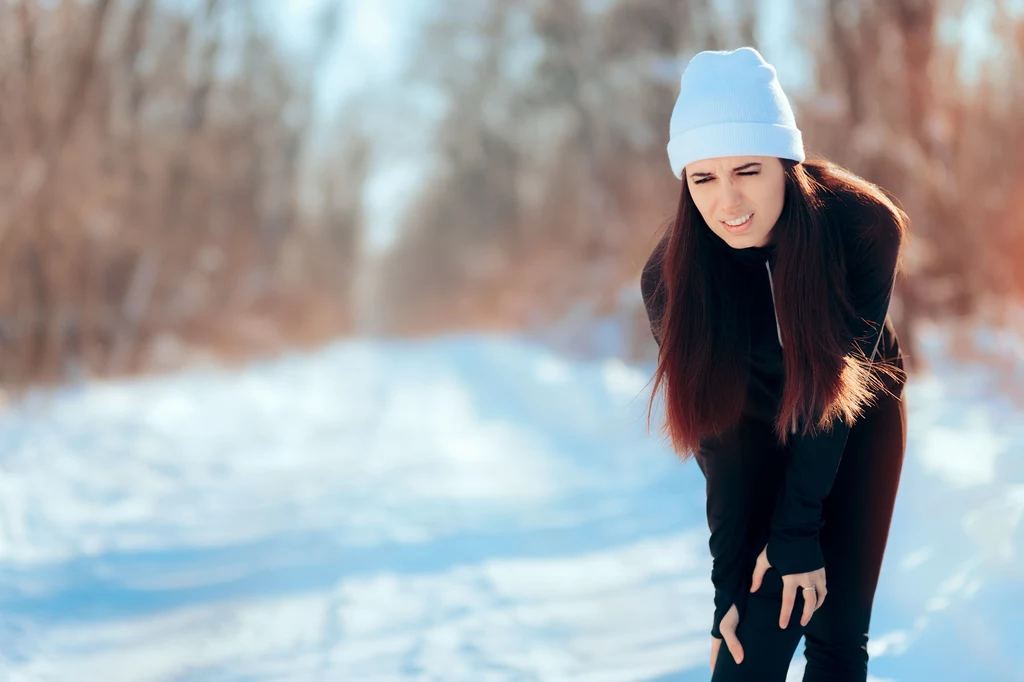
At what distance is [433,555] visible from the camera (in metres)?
5.22

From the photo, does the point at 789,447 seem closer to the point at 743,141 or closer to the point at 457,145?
the point at 743,141

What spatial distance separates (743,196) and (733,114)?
0.19m

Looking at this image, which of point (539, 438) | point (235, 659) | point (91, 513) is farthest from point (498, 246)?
point (235, 659)

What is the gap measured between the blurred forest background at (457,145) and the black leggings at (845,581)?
0.79 meters

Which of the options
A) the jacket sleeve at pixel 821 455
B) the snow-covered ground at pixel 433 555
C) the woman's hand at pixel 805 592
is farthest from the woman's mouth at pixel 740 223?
the snow-covered ground at pixel 433 555

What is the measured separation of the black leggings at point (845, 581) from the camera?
7.06 feet

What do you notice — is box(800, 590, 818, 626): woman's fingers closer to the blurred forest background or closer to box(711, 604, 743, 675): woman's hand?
box(711, 604, 743, 675): woman's hand

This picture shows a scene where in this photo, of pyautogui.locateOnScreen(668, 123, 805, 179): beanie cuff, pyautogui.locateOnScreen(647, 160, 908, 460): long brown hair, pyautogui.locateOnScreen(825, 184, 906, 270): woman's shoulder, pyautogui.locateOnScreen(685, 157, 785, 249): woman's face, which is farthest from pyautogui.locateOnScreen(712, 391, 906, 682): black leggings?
pyautogui.locateOnScreen(668, 123, 805, 179): beanie cuff

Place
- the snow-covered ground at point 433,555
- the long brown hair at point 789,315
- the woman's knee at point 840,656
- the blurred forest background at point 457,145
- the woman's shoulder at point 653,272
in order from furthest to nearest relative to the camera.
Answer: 1. the blurred forest background at point 457,145
2. the snow-covered ground at point 433,555
3. the woman's shoulder at point 653,272
4. the woman's knee at point 840,656
5. the long brown hair at point 789,315

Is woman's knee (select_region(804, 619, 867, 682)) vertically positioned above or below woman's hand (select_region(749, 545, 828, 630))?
below

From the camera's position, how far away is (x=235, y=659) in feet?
11.9

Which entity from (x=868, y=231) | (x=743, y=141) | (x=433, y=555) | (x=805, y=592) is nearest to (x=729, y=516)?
(x=805, y=592)

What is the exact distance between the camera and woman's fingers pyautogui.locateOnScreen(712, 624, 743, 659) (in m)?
2.17

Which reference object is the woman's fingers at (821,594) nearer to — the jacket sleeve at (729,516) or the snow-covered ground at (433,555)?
the jacket sleeve at (729,516)
